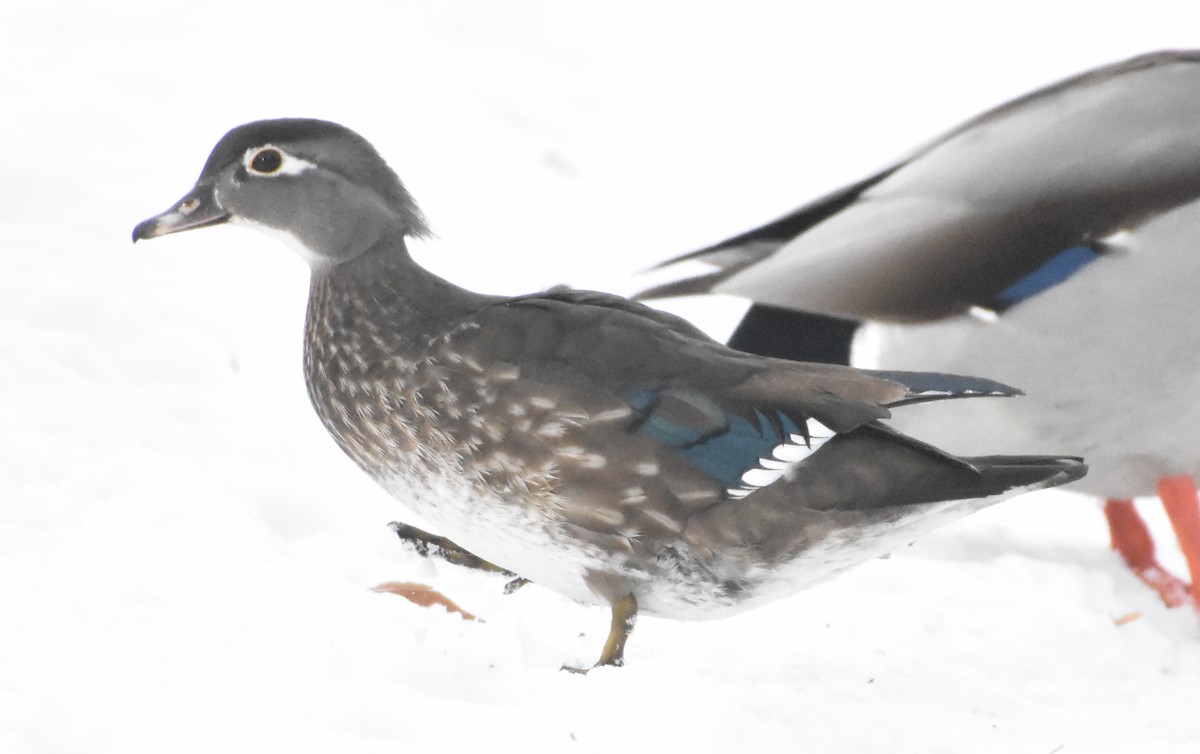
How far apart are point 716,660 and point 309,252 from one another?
49.5 inches

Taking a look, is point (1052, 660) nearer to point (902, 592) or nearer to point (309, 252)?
point (902, 592)

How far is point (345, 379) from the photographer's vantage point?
3.01 meters

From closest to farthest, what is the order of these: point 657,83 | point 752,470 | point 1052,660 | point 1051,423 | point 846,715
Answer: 1. point 752,470
2. point 846,715
3. point 1052,660
4. point 1051,423
5. point 657,83

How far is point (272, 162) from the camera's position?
3.26 meters

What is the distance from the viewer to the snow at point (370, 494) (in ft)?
8.53

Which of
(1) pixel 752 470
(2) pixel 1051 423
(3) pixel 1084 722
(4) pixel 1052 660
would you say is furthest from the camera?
(2) pixel 1051 423

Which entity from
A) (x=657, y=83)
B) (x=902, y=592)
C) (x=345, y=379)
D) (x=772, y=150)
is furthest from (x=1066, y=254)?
(x=657, y=83)

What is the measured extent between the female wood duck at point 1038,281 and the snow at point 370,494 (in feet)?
1.56

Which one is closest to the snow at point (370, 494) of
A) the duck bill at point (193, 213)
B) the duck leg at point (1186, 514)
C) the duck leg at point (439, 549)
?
the duck leg at point (439, 549)

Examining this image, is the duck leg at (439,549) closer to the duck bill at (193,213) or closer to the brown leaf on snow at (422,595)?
the brown leaf on snow at (422,595)

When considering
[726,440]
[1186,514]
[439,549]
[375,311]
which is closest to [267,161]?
[375,311]

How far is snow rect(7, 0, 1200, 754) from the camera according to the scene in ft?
8.53

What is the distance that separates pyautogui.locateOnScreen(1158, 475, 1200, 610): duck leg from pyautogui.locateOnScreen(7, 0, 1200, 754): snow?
0.14 meters

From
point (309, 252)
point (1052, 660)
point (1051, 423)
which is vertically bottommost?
point (1052, 660)
